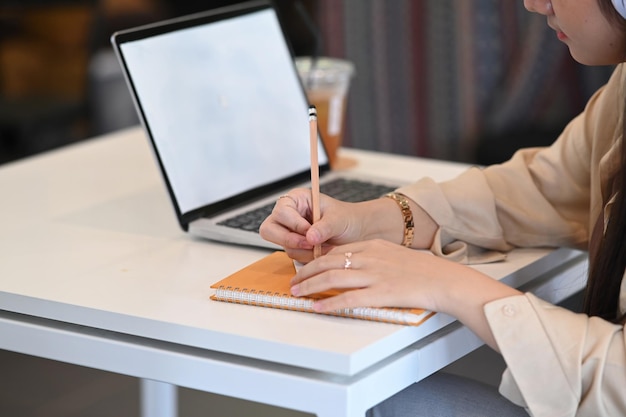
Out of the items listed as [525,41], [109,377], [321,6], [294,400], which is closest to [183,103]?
[294,400]

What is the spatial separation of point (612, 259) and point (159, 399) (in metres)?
0.69

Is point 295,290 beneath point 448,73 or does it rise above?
above

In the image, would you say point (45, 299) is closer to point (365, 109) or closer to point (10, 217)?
point (10, 217)

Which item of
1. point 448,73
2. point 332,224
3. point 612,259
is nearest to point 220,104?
point 332,224

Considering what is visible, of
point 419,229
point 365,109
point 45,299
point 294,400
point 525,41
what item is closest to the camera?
point 294,400

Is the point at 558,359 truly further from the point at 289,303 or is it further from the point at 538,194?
→ the point at 538,194

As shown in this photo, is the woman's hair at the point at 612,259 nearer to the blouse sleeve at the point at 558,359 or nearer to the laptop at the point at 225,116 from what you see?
the blouse sleeve at the point at 558,359

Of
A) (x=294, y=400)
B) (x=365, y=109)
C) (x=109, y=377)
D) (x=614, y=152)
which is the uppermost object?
(x=614, y=152)

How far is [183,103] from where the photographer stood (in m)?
1.38

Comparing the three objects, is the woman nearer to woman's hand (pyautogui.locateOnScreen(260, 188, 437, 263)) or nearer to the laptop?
woman's hand (pyautogui.locateOnScreen(260, 188, 437, 263))

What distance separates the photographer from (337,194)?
4.78 ft

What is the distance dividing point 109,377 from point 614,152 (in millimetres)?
1254

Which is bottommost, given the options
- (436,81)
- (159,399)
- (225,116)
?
(159,399)

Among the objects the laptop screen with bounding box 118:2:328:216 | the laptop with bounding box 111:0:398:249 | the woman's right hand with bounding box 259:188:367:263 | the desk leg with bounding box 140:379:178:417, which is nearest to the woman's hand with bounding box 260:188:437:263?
the woman's right hand with bounding box 259:188:367:263
